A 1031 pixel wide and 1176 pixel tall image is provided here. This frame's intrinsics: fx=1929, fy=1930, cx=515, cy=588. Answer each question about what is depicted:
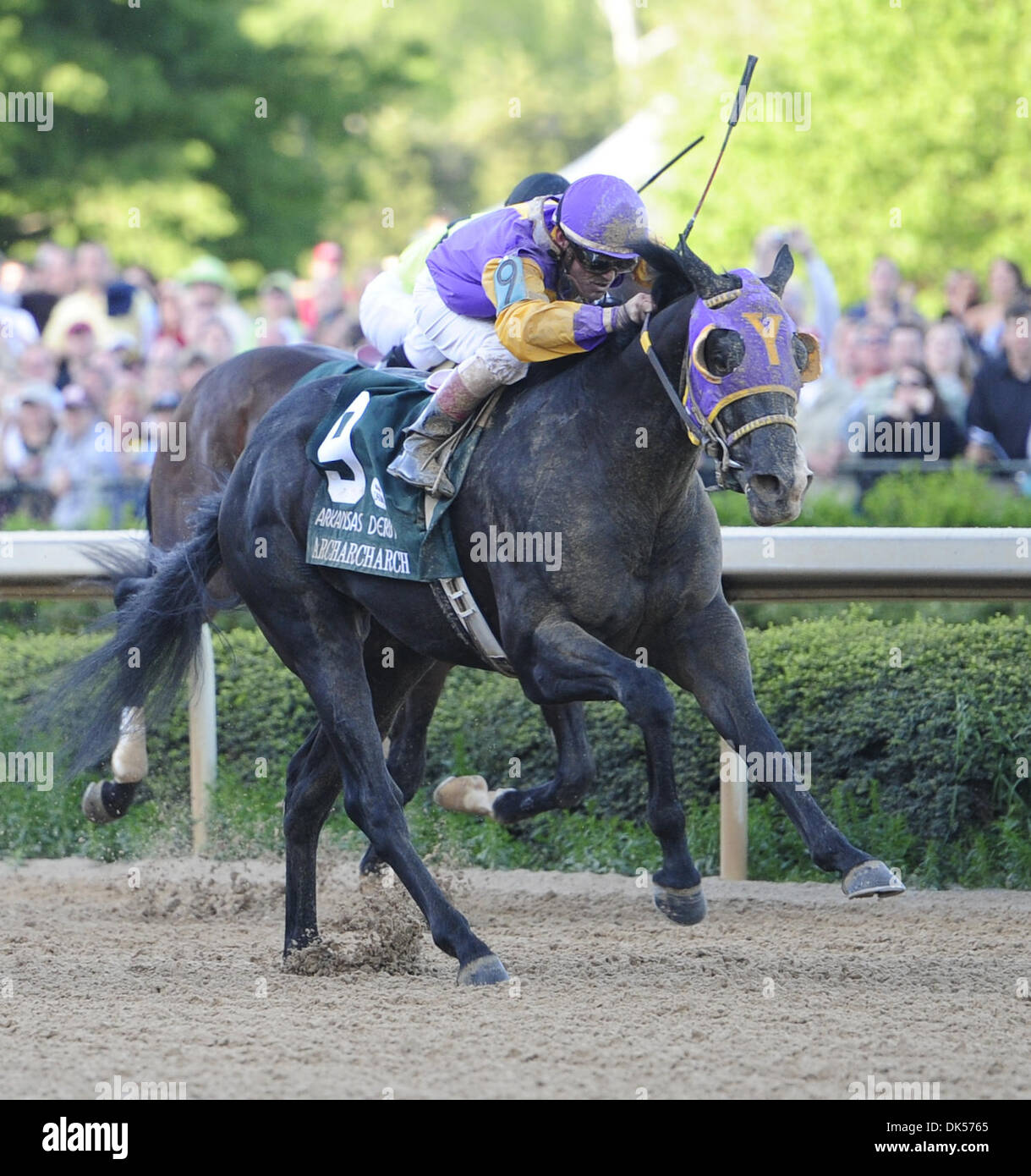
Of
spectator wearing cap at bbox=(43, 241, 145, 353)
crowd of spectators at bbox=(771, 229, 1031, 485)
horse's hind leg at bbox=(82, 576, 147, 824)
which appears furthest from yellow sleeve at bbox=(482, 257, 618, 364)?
spectator wearing cap at bbox=(43, 241, 145, 353)

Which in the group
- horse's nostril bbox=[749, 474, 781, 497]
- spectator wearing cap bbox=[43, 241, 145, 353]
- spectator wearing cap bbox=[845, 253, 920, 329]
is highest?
spectator wearing cap bbox=[43, 241, 145, 353]

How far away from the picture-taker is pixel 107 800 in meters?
6.96

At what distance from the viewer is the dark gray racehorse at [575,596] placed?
4668mm

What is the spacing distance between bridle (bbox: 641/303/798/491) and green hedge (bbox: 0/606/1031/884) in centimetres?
227

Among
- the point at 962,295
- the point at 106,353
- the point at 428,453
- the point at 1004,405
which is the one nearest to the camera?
the point at 428,453

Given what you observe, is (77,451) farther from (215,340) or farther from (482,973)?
(482,973)

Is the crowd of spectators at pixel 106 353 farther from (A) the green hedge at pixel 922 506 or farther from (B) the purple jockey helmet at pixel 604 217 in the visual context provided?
(B) the purple jockey helmet at pixel 604 217

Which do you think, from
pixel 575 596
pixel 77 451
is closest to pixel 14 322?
pixel 77 451

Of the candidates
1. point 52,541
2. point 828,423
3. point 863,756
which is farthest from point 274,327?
point 863,756

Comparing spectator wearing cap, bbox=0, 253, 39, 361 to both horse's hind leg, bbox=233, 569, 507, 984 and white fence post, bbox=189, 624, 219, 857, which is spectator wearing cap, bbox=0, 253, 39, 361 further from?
horse's hind leg, bbox=233, 569, 507, 984

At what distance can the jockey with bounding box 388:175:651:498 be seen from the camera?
4910mm

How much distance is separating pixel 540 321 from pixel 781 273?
62 centimetres

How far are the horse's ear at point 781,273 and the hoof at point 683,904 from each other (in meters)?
1.50

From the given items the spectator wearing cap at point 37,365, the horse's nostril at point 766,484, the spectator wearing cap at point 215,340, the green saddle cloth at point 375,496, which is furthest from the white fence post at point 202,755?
the spectator wearing cap at point 37,365
